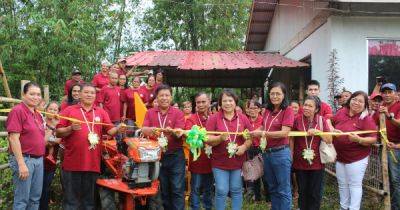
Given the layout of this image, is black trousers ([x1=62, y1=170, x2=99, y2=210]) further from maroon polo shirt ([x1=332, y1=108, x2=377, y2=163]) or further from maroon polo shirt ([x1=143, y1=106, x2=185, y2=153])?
maroon polo shirt ([x1=332, y1=108, x2=377, y2=163])

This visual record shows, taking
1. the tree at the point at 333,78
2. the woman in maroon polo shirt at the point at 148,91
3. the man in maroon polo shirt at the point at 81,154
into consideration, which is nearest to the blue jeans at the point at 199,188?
the man in maroon polo shirt at the point at 81,154

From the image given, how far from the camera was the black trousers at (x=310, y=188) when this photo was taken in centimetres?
559

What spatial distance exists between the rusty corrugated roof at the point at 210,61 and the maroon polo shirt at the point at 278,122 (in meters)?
4.81

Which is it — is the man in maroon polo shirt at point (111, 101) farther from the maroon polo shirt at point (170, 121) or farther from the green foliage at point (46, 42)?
the green foliage at point (46, 42)

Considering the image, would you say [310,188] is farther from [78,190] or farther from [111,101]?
[111,101]

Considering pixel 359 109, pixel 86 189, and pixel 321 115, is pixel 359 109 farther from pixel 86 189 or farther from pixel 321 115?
pixel 86 189

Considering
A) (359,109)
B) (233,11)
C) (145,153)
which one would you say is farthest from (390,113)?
(233,11)

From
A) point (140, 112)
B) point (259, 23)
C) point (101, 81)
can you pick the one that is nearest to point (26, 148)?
point (140, 112)

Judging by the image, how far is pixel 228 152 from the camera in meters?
5.21

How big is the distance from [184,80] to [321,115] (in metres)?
9.03

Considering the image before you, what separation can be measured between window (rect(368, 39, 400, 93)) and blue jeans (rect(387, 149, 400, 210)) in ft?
11.9

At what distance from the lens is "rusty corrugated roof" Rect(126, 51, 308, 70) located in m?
10.3

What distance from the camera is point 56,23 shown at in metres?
12.0

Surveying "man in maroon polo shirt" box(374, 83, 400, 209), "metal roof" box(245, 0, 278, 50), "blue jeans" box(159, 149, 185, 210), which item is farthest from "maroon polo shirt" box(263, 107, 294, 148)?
"metal roof" box(245, 0, 278, 50)
